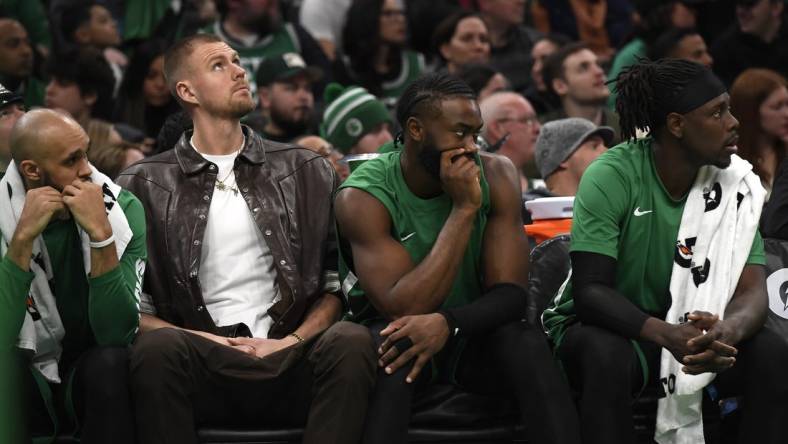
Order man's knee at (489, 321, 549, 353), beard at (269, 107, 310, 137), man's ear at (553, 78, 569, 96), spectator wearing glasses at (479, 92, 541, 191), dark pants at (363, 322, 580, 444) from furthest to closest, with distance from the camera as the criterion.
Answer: man's ear at (553, 78, 569, 96) → beard at (269, 107, 310, 137) → spectator wearing glasses at (479, 92, 541, 191) → man's knee at (489, 321, 549, 353) → dark pants at (363, 322, 580, 444)

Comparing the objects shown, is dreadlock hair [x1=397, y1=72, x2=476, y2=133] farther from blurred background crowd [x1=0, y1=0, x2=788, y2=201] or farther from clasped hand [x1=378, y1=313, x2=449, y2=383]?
blurred background crowd [x1=0, y1=0, x2=788, y2=201]

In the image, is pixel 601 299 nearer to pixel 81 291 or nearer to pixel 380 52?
pixel 81 291

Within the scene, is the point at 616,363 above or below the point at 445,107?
below

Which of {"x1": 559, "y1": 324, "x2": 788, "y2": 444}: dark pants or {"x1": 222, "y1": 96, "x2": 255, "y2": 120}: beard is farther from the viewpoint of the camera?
{"x1": 222, "y1": 96, "x2": 255, "y2": 120}: beard

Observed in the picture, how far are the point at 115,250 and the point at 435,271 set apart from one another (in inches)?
41.3

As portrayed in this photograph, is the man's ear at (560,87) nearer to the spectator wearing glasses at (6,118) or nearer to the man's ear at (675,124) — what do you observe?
the man's ear at (675,124)

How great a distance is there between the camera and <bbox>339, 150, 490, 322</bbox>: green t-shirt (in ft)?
15.7

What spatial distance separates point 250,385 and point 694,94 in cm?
184

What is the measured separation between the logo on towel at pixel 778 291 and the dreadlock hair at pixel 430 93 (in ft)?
4.17

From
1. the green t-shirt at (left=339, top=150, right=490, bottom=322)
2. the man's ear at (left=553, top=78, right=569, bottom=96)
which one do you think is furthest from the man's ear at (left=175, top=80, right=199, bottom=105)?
the man's ear at (left=553, top=78, right=569, bottom=96)

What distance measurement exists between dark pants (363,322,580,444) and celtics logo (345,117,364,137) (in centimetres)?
326

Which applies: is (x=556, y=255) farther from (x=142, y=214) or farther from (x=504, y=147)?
(x=504, y=147)

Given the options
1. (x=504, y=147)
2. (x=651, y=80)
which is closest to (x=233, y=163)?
(x=651, y=80)

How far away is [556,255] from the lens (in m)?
5.28
